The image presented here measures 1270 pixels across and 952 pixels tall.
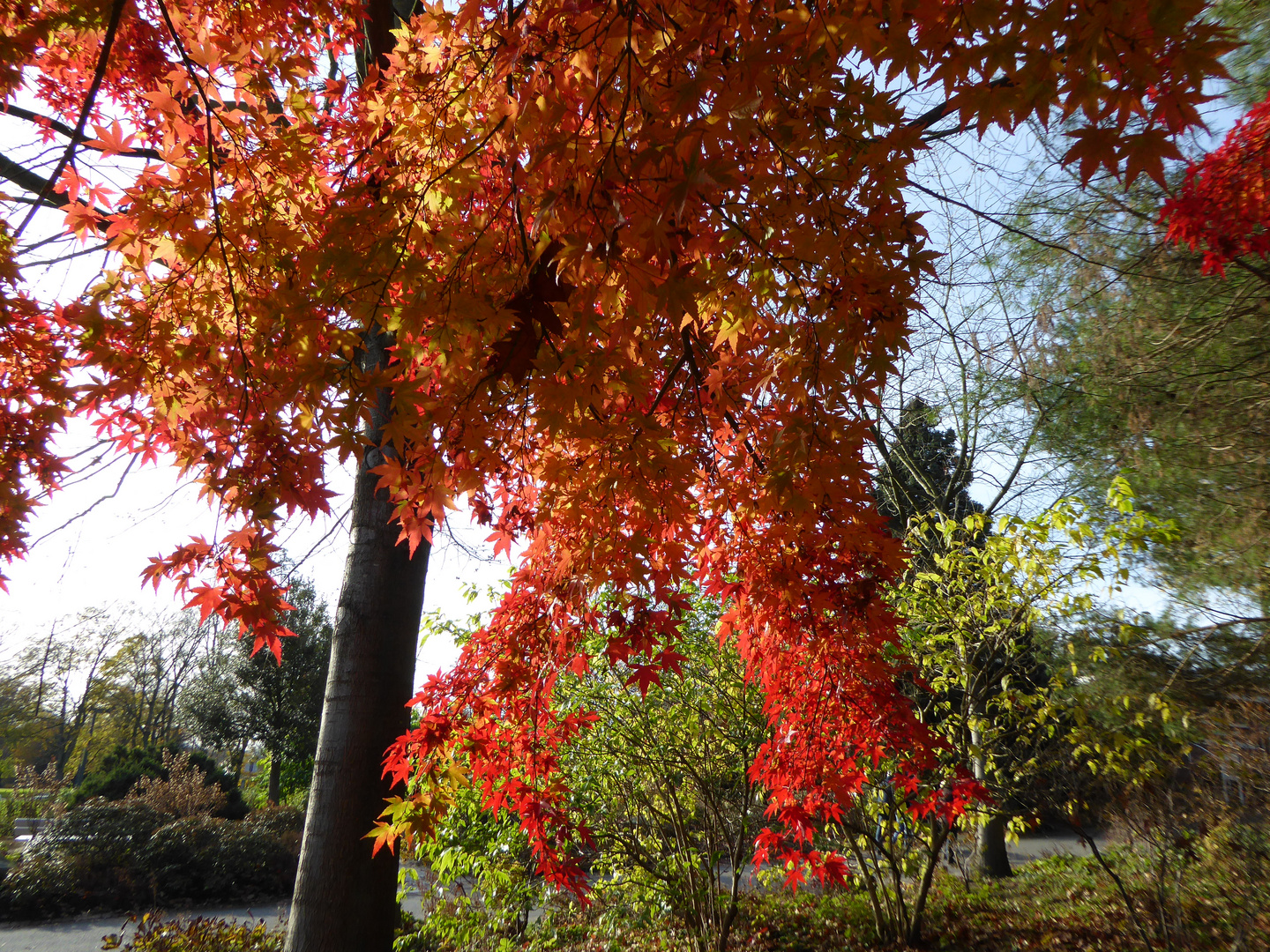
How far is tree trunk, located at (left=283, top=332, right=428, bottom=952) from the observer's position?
3.08 m

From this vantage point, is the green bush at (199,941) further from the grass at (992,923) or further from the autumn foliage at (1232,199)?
the autumn foliage at (1232,199)

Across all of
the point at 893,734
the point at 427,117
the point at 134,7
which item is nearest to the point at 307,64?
the point at 134,7

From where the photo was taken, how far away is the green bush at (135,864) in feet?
31.9

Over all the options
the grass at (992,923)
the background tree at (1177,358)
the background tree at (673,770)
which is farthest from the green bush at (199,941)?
the background tree at (1177,358)

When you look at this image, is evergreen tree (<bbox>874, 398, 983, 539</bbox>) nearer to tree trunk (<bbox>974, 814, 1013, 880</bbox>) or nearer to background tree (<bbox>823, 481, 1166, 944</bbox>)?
background tree (<bbox>823, 481, 1166, 944</bbox>)

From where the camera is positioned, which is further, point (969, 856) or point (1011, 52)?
point (969, 856)

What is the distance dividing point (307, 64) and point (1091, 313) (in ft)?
18.6

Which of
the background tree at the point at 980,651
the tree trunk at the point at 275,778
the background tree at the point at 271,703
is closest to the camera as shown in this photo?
the background tree at the point at 980,651

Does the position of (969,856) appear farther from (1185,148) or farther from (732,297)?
(732,297)

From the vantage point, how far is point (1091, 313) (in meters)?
5.57

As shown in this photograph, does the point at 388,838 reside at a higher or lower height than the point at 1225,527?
lower

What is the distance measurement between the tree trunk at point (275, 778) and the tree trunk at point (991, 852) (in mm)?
14225

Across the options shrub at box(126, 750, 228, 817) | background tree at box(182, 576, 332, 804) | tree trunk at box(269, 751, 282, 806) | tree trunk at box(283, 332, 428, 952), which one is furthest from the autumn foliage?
tree trunk at box(269, 751, 282, 806)

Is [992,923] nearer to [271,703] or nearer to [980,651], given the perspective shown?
[980,651]
